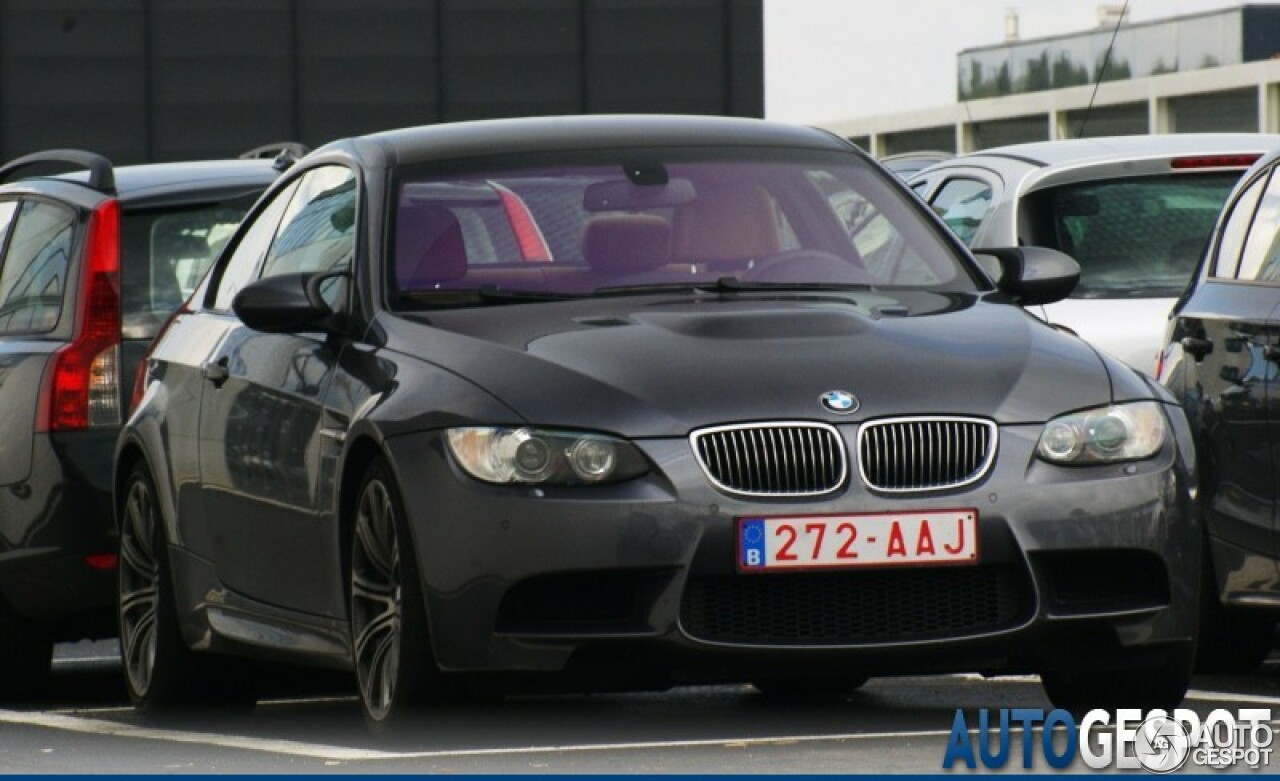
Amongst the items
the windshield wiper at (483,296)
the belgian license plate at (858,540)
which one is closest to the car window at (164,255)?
the windshield wiper at (483,296)

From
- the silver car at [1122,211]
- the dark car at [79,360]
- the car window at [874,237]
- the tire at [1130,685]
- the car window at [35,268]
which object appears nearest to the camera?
the tire at [1130,685]

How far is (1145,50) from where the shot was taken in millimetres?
96500

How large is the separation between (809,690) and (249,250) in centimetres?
206

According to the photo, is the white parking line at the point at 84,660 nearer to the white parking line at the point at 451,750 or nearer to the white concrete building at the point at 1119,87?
the white parking line at the point at 451,750

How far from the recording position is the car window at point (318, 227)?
8953 millimetres

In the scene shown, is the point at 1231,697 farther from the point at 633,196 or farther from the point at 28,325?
the point at 28,325

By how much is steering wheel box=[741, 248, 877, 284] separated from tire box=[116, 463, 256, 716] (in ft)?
6.73

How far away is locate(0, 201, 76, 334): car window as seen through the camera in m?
10.7

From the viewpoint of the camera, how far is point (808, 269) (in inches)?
343

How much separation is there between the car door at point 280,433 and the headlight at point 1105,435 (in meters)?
1.72

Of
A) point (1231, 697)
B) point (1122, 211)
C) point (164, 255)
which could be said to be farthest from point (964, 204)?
point (1231, 697)

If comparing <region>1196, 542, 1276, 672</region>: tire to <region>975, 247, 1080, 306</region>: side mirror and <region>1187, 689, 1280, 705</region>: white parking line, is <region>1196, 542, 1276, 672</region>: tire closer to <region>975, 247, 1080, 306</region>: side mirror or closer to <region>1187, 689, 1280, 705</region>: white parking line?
<region>1187, 689, 1280, 705</region>: white parking line

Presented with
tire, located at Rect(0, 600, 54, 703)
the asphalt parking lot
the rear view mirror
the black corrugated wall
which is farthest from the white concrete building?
the rear view mirror

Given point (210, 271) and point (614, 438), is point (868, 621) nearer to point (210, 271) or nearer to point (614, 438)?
point (614, 438)
